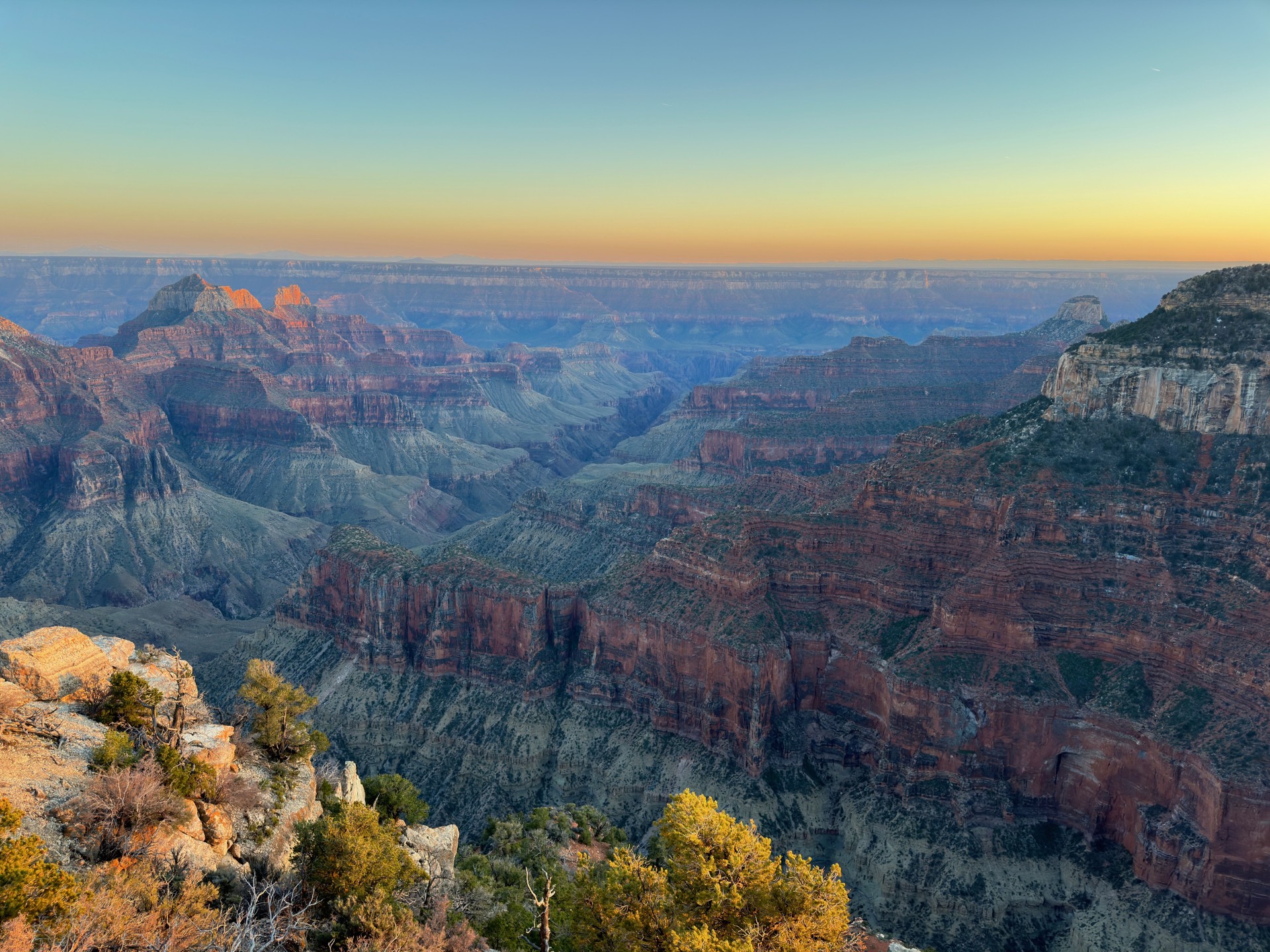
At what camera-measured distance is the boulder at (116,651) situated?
4288 centimetres

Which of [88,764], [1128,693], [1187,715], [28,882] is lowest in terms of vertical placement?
[1128,693]

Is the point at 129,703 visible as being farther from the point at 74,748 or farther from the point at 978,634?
the point at 978,634

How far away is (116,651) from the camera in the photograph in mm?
44562

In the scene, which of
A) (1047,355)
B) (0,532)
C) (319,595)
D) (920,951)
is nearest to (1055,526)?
(920,951)

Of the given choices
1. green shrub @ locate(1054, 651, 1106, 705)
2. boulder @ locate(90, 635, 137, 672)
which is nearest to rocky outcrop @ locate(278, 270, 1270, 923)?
green shrub @ locate(1054, 651, 1106, 705)

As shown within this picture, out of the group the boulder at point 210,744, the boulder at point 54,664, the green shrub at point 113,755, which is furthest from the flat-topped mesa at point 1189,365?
the boulder at point 54,664

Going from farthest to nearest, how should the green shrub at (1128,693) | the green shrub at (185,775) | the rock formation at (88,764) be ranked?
the green shrub at (1128,693) → the green shrub at (185,775) → the rock formation at (88,764)

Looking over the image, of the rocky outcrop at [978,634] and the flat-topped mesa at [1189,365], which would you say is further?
the flat-topped mesa at [1189,365]

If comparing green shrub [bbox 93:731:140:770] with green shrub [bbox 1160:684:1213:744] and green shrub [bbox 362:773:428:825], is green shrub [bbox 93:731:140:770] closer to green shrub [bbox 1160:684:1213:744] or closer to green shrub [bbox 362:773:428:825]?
green shrub [bbox 362:773:428:825]

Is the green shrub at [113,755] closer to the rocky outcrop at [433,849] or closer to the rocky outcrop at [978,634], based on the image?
the rocky outcrop at [433,849]

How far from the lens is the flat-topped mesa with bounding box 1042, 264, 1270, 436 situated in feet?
211

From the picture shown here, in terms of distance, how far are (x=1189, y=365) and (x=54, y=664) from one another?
8264 centimetres

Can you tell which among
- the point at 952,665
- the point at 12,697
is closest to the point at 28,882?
the point at 12,697

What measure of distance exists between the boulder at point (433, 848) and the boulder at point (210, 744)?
10.7 metres
